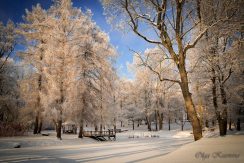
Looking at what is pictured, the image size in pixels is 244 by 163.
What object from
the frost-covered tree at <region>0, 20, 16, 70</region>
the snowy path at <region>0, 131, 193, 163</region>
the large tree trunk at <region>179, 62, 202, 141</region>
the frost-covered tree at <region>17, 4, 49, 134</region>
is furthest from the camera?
the frost-covered tree at <region>17, 4, 49, 134</region>

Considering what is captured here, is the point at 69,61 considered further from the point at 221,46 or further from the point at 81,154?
the point at 221,46

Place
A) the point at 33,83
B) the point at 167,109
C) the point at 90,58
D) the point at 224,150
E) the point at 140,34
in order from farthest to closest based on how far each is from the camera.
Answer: the point at 167,109 < the point at 33,83 < the point at 90,58 < the point at 140,34 < the point at 224,150

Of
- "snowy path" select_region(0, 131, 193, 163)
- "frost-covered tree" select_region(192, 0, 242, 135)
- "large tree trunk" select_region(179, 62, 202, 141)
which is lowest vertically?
"snowy path" select_region(0, 131, 193, 163)

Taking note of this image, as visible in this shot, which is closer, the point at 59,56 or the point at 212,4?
the point at 212,4

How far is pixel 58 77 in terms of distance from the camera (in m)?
22.3

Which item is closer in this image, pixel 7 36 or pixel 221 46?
pixel 221 46

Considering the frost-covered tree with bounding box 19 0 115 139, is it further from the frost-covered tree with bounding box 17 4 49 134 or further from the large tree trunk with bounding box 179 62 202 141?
the large tree trunk with bounding box 179 62 202 141

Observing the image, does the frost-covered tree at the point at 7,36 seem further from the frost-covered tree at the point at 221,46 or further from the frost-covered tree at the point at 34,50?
the frost-covered tree at the point at 221,46

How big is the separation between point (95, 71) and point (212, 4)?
57.5ft

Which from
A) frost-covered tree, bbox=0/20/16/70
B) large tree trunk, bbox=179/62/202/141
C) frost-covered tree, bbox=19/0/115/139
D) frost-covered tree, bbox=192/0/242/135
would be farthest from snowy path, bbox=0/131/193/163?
frost-covered tree, bbox=0/20/16/70

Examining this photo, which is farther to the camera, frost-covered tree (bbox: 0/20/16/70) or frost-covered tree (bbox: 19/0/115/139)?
frost-covered tree (bbox: 0/20/16/70)

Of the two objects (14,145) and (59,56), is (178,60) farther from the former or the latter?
(59,56)

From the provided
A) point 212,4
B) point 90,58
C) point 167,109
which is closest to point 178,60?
point 212,4

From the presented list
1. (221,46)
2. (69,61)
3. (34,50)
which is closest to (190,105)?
(221,46)
